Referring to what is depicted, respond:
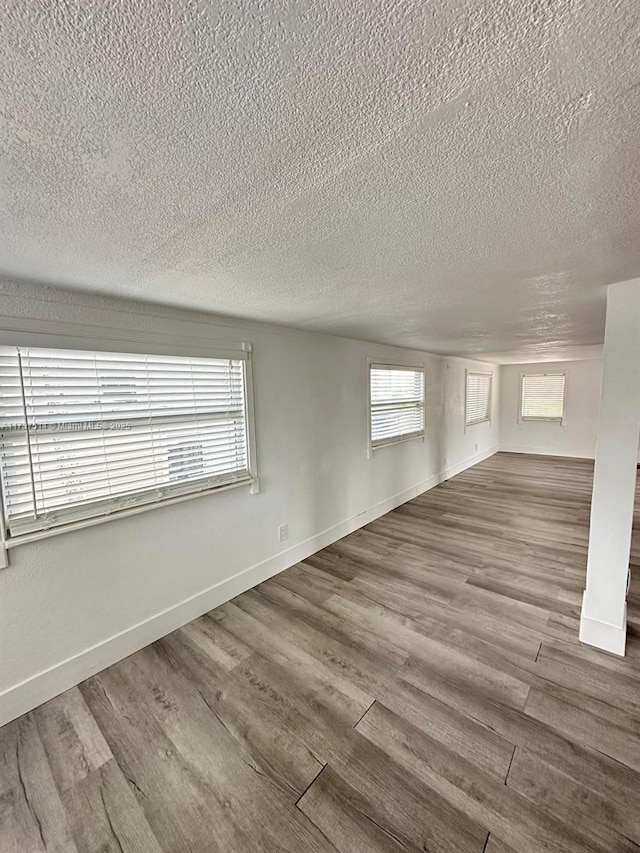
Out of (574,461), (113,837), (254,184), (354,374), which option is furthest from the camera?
(574,461)

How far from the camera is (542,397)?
7.54 metres

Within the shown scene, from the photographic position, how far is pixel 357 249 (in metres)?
1.40

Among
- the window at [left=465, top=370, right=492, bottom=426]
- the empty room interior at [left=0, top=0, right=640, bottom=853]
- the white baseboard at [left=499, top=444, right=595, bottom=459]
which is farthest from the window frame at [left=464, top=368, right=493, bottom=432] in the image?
the empty room interior at [left=0, top=0, right=640, bottom=853]

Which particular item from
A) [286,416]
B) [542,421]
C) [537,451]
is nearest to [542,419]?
[542,421]

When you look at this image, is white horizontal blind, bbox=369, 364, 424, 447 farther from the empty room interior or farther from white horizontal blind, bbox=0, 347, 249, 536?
white horizontal blind, bbox=0, 347, 249, 536

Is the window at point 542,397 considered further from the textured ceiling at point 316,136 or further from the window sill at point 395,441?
the textured ceiling at point 316,136

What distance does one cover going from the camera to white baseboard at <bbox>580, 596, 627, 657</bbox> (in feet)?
6.68

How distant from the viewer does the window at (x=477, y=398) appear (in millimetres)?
6551

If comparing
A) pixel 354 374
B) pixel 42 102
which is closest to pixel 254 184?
pixel 42 102

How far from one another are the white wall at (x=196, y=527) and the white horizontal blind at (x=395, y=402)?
0.61 ft

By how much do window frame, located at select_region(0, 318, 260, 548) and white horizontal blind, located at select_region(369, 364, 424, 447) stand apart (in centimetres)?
174

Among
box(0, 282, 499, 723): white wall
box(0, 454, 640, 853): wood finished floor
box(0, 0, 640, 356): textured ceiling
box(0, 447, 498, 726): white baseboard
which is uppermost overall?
box(0, 0, 640, 356): textured ceiling

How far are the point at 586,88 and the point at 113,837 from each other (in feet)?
8.35

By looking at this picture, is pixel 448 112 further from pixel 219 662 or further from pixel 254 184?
pixel 219 662
